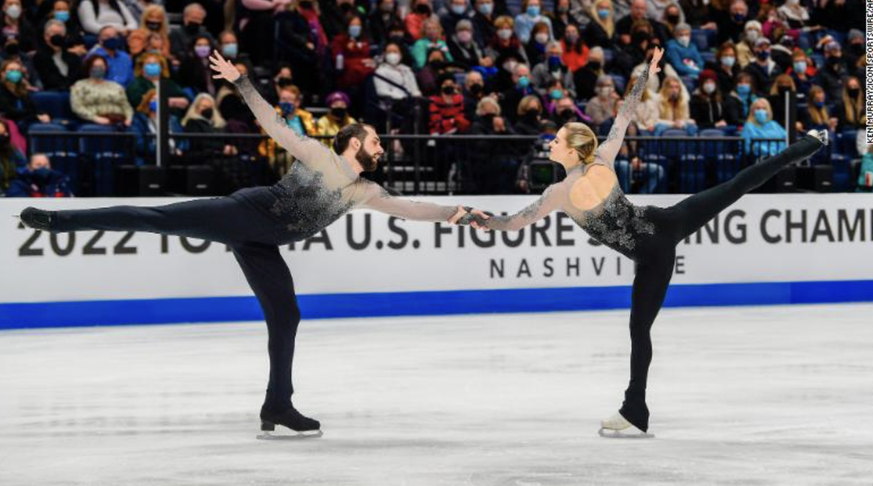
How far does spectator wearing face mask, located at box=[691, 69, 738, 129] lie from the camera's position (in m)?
17.5

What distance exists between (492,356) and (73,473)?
4.84 meters

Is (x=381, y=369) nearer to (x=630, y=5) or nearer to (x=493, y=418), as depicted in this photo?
(x=493, y=418)

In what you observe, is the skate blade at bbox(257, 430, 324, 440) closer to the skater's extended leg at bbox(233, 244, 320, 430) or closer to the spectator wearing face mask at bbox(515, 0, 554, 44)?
the skater's extended leg at bbox(233, 244, 320, 430)

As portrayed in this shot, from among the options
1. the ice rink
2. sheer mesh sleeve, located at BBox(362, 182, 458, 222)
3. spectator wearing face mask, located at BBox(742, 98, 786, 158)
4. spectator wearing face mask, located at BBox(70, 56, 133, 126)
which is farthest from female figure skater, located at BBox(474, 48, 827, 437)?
spectator wearing face mask, located at BBox(742, 98, 786, 158)

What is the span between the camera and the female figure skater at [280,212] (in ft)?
22.5

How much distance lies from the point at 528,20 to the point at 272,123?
1133 centimetres

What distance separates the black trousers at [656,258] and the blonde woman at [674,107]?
31.7 ft

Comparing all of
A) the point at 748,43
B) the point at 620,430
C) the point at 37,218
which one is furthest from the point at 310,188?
the point at 748,43

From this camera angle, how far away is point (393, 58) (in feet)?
53.1

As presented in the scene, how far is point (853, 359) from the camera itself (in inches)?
406

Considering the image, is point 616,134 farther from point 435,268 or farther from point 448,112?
point 448,112

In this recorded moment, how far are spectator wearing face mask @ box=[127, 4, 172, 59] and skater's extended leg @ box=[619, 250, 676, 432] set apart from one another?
344 inches

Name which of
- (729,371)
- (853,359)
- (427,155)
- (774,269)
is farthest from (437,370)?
(774,269)

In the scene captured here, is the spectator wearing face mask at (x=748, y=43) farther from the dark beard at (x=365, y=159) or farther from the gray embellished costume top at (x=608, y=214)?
the dark beard at (x=365, y=159)
